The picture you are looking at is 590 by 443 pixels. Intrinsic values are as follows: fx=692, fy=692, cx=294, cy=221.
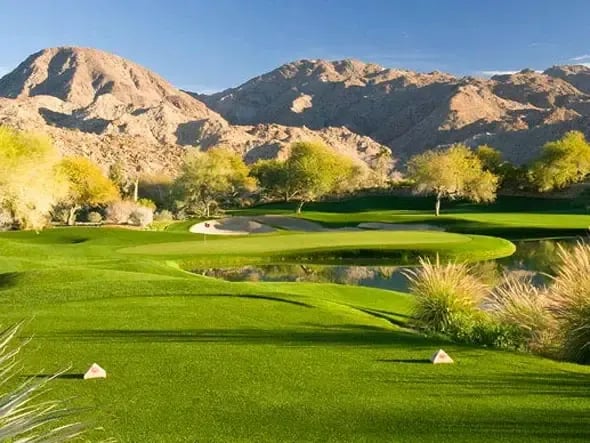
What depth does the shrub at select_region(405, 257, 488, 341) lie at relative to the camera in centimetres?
1329

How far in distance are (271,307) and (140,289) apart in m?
4.08

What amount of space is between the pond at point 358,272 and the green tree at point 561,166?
4808cm

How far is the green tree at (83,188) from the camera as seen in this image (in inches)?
2141

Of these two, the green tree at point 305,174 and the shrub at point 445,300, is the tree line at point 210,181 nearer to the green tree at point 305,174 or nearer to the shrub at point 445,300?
Result: the green tree at point 305,174

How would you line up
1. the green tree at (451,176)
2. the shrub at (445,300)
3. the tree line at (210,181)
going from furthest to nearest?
the green tree at (451,176), the tree line at (210,181), the shrub at (445,300)

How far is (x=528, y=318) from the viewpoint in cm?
1139

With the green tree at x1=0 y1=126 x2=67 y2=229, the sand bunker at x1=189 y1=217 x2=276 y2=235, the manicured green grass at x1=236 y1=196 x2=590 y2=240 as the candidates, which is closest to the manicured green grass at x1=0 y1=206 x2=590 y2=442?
the green tree at x1=0 y1=126 x2=67 y2=229

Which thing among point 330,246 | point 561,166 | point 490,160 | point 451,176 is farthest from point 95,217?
point 490,160

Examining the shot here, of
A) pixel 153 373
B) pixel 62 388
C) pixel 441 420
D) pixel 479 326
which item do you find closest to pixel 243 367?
pixel 153 373

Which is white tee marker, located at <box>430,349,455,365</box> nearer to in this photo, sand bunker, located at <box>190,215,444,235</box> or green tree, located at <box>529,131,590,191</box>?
sand bunker, located at <box>190,215,444,235</box>

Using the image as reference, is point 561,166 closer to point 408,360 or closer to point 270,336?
point 270,336

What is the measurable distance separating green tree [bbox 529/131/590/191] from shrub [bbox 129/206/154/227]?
4764cm

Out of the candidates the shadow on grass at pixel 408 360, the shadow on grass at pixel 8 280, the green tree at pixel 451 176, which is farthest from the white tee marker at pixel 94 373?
the green tree at pixel 451 176

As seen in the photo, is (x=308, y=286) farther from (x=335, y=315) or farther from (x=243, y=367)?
(x=243, y=367)
